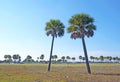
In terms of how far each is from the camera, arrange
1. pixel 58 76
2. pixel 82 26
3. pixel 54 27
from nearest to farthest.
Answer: pixel 58 76, pixel 82 26, pixel 54 27

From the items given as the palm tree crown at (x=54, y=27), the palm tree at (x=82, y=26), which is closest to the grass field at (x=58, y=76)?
the palm tree at (x=82, y=26)

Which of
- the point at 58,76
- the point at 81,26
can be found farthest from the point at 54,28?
the point at 58,76

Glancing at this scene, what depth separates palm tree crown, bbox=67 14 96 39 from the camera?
48.5 m

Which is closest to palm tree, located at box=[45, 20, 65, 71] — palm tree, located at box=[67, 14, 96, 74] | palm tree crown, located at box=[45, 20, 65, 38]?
palm tree crown, located at box=[45, 20, 65, 38]

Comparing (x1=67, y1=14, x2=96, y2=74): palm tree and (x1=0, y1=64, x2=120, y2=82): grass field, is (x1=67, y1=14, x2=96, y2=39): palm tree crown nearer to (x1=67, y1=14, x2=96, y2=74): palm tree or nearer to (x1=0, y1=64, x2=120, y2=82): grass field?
(x1=67, y1=14, x2=96, y2=74): palm tree

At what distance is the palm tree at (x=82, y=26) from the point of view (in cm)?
4847

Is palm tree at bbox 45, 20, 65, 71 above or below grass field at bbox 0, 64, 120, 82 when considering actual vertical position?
above

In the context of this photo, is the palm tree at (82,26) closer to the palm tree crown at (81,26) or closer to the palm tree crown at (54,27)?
the palm tree crown at (81,26)

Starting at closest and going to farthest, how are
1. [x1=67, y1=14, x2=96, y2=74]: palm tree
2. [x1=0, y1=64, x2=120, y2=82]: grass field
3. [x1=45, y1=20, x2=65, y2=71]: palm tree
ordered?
[x1=0, y1=64, x2=120, y2=82]: grass field < [x1=67, y1=14, x2=96, y2=74]: palm tree < [x1=45, y1=20, x2=65, y2=71]: palm tree

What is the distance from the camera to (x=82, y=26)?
48.8 meters

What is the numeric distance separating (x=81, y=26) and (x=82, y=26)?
0.63 ft

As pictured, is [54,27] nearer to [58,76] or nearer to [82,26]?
[82,26]

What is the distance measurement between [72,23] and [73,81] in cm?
2445

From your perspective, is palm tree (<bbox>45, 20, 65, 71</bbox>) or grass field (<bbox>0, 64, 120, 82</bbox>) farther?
palm tree (<bbox>45, 20, 65, 71</bbox>)
